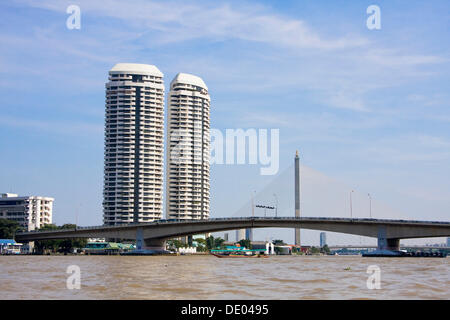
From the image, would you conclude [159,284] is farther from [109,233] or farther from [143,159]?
[143,159]

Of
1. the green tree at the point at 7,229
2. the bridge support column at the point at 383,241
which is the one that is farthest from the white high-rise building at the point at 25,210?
the bridge support column at the point at 383,241

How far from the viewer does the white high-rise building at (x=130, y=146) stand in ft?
608

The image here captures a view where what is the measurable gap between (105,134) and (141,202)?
24.6m

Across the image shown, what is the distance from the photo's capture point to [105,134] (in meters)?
188

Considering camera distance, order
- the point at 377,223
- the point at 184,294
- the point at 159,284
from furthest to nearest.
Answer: the point at 377,223 → the point at 159,284 → the point at 184,294

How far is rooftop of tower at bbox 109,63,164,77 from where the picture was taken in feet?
617

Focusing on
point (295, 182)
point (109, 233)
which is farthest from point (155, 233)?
point (295, 182)

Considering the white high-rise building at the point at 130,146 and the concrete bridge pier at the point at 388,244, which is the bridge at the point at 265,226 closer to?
the concrete bridge pier at the point at 388,244

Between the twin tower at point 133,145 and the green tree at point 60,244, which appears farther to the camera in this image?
the twin tower at point 133,145

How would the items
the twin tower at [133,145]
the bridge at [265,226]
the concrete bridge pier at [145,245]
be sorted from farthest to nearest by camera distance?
1. the twin tower at [133,145]
2. the concrete bridge pier at [145,245]
3. the bridge at [265,226]

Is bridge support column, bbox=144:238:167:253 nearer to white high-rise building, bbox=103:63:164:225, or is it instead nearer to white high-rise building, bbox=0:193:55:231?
white high-rise building, bbox=103:63:164:225

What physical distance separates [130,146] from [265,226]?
7297 cm
